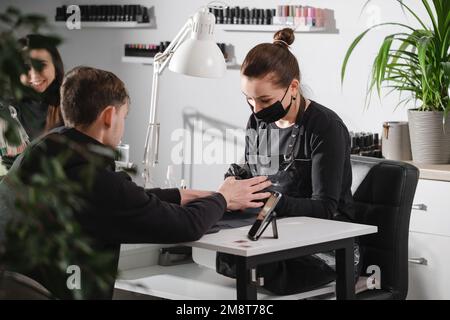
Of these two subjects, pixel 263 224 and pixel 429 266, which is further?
pixel 429 266

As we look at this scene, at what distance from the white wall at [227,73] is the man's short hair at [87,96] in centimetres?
222

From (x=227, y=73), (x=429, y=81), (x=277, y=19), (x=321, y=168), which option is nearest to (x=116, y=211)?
(x=321, y=168)

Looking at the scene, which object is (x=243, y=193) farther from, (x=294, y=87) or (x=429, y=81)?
(x=429, y=81)

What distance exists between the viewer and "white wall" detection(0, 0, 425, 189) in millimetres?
4680

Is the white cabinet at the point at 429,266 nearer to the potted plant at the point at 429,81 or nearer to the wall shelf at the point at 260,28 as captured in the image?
the potted plant at the point at 429,81

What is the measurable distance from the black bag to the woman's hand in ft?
0.70

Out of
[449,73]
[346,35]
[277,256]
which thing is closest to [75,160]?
[277,256]

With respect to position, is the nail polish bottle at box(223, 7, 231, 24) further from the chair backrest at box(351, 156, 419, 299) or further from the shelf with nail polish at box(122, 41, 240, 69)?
the chair backrest at box(351, 156, 419, 299)

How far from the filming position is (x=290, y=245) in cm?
242

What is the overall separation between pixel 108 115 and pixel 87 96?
77mm

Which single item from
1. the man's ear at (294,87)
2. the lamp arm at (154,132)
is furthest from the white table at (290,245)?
the lamp arm at (154,132)

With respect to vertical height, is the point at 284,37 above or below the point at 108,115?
above

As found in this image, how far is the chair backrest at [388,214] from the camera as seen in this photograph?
3027 millimetres
